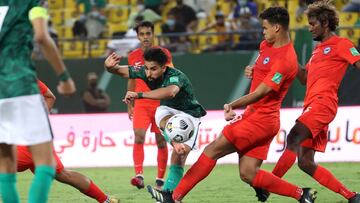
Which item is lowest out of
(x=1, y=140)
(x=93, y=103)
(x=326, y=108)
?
(x=93, y=103)

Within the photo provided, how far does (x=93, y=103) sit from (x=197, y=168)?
989 cm

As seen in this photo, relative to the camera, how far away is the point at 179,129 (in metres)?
9.48

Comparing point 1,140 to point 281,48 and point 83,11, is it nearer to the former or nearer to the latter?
point 281,48

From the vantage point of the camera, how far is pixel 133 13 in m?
21.1

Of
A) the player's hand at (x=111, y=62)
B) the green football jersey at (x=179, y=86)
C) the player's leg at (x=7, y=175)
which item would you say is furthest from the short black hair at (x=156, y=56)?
the player's leg at (x=7, y=175)

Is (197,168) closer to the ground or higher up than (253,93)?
closer to the ground

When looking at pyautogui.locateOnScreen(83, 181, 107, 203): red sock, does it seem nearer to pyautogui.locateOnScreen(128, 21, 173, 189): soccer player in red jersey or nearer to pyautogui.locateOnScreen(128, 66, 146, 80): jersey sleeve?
pyautogui.locateOnScreen(128, 66, 146, 80): jersey sleeve

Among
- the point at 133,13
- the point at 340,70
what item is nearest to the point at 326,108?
the point at 340,70

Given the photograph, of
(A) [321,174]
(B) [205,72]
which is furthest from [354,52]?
(B) [205,72]

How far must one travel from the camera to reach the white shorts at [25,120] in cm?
678

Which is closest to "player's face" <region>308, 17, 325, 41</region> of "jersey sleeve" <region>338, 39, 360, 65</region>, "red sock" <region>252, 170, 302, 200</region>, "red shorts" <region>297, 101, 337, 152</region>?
"jersey sleeve" <region>338, 39, 360, 65</region>

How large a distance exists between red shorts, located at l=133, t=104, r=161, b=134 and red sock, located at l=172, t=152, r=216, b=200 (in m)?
3.48

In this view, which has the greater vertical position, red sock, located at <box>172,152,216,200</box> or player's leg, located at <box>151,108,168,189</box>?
red sock, located at <box>172,152,216,200</box>

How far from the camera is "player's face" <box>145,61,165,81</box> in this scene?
943 centimetres
